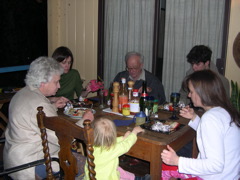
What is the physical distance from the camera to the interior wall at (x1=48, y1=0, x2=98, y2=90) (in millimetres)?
4484

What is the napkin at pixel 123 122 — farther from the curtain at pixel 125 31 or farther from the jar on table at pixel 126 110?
the curtain at pixel 125 31

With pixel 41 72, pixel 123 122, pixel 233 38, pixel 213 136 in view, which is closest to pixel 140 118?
pixel 123 122

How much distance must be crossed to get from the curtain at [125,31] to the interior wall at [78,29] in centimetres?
24

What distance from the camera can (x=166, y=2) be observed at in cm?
382

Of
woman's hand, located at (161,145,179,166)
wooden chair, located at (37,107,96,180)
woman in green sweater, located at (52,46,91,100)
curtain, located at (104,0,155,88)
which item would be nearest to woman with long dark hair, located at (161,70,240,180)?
woman's hand, located at (161,145,179,166)

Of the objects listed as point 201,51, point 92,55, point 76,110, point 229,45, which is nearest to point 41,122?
point 76,110

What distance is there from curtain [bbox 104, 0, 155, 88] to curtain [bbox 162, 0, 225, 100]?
299 mm

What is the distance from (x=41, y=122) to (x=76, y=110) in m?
0.79

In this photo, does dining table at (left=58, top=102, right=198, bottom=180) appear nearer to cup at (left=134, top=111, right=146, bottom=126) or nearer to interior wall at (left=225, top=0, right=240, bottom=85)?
cup at (left=134, top=111, right=146, bottom=126)

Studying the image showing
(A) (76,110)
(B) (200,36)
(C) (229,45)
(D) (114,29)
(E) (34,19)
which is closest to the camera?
(A) (76,110)

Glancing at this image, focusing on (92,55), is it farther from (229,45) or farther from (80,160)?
(80,160)

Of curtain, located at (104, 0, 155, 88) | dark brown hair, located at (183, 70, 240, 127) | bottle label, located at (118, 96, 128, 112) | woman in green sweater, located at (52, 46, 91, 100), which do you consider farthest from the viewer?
curtain, located at (104, 0, 155, 88)

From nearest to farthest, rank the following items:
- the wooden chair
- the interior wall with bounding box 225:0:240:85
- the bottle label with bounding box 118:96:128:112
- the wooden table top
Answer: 1. the wooden chair
2. the wooden table top
3. the bottle label with bounding box 118:96:128:112
4. the interior wall with bounding box 225:0:240:85

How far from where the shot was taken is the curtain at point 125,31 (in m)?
Result: 4.03
